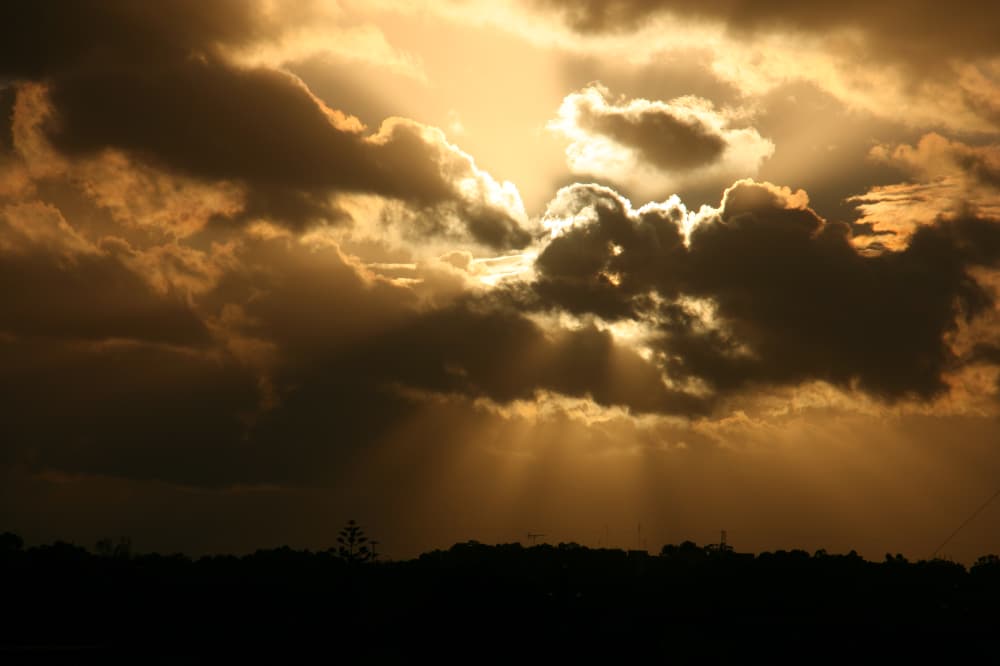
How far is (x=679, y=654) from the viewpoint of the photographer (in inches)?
5684

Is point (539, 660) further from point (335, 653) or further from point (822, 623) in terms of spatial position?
point (822, 623)

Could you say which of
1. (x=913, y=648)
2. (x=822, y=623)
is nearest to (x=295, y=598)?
(x=822, y=623)

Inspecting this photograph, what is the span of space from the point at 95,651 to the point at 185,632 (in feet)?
101

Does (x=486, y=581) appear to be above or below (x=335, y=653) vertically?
above

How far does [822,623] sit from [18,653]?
112392 millimetres

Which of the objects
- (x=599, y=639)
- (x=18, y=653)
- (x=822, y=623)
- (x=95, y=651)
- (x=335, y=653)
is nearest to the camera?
(x=18, y=653)

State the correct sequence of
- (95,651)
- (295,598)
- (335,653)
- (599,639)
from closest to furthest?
(95,651)
(335,653)
(599,639)
(295,598)

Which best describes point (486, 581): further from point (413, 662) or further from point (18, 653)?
point (18, 653)

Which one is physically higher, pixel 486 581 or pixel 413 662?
pixel 486 581

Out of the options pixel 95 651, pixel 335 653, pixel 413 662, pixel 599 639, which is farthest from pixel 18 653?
pixel 599 639

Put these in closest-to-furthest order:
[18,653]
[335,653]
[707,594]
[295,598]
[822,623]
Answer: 1. [18,653]
2. [335,653]
3. [822,623]
4. [295,598]
5. [707,594]

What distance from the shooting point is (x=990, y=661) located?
15500 centimetres

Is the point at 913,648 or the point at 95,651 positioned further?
the point at 913,648

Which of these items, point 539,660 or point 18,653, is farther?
point 539,660
